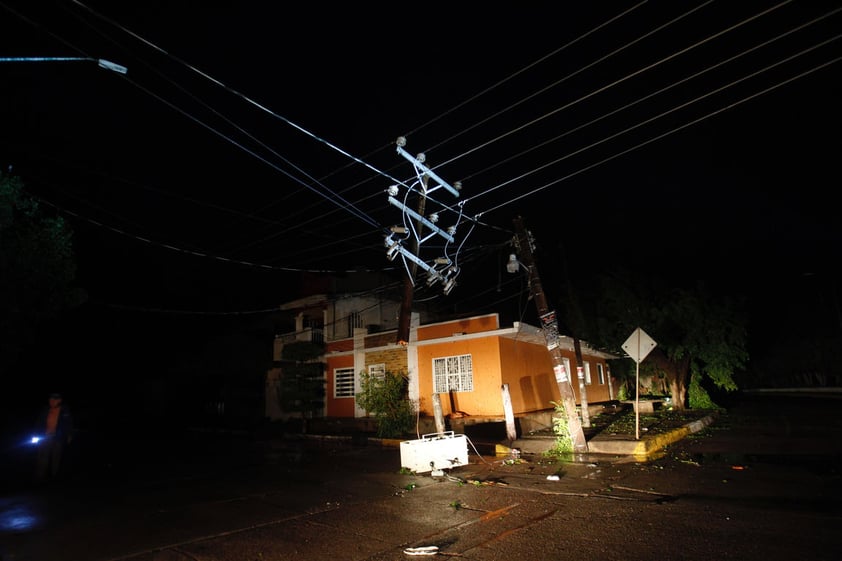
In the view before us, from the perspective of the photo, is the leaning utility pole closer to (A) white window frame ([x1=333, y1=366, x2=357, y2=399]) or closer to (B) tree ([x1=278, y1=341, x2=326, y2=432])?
(B) tree ([x1=278, y1=341, x2=326, y2=432])

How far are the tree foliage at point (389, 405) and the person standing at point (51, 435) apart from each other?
9916 millimetres

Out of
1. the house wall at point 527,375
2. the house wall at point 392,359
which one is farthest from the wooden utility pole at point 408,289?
the house wall at point 392,359

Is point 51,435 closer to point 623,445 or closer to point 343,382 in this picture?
point 343,382

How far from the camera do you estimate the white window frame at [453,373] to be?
19047mm

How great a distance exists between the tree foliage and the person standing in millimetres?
9916

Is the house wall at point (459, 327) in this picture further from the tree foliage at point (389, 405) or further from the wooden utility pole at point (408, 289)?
the wooden utility pole at point (408, 289)

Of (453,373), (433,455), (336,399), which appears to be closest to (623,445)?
(433,455)

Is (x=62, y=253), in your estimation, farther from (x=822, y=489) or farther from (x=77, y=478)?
(x=822, y=489)

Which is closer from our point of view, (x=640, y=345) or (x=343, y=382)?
(x=640, y=345)

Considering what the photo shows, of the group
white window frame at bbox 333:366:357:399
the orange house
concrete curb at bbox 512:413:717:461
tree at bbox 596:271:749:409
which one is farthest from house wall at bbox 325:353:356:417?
tree at bbox 596:271:749:409

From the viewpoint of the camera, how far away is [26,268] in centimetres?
909

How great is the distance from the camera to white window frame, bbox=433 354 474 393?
1905 cm

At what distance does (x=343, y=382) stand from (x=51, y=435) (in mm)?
12873

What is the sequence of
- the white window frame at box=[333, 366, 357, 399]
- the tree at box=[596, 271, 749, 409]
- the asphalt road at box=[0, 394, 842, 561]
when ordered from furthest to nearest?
the white window frame at box=[333, 366, 357, 399] → the tree at box=[596, 271, 749, 409] → the asphalt road at box=[0, 394, 842, 561]
